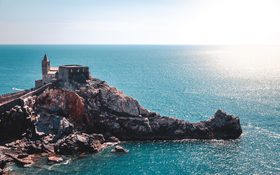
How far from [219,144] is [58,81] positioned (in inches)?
1837

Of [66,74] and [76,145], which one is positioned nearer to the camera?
[76,145]

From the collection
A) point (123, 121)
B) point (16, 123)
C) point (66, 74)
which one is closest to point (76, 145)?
point (123, 121)

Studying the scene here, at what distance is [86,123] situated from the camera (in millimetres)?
94188

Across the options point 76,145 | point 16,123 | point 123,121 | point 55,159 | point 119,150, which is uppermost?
point 16,123

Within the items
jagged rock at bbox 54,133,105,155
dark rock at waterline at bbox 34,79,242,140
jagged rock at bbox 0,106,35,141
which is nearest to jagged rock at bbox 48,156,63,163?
jagged rock at bbox 54,133,105,155

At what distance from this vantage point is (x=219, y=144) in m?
88.6

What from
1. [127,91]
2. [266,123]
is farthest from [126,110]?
[127,91]

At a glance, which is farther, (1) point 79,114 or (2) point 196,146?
(1) point 79,114

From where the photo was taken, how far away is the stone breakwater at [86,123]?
280ft

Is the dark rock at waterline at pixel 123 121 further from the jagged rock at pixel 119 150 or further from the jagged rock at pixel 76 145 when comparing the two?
the jagged rock at pixel 119 150

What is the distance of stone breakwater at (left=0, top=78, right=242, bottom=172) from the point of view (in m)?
85.4

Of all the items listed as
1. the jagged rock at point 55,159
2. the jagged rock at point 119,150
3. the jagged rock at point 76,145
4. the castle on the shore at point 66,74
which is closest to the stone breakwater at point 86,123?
the jagged rock at point 76,145

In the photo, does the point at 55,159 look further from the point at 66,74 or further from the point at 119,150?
the point at 66,74

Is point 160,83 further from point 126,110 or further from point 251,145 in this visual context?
point 251,145
